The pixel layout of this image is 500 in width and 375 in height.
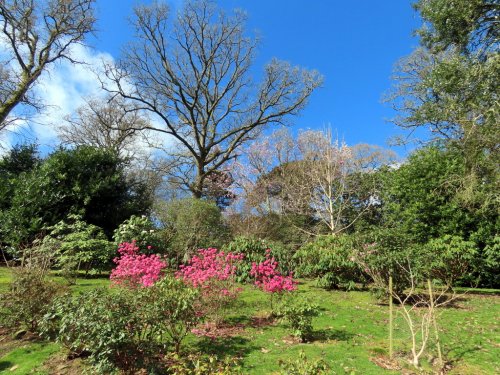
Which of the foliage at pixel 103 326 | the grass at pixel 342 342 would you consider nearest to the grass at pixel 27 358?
the grass at pixel 342 342

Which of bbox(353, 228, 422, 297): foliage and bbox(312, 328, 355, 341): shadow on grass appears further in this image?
bbox(353, 228, 422, 297): foliage

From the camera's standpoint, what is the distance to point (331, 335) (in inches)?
230

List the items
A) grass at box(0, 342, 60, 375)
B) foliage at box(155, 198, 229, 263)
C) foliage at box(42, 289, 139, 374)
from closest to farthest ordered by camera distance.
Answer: foliage at box(42, 289, 139, 374)
grass at box(0, 342, 60, 375)
foliage at box(155, 198, 229, 263)

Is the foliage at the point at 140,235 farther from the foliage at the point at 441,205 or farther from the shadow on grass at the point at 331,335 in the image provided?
the foliage at the point at 441,205

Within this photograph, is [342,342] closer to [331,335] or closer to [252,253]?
[331,335]

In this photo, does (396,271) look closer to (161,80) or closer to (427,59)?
(427,59)

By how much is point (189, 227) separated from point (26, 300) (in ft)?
24.1

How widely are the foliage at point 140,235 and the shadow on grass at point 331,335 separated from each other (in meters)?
6.75

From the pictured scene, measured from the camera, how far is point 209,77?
1944 centimetres

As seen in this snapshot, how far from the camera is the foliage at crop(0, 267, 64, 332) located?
5.19 m

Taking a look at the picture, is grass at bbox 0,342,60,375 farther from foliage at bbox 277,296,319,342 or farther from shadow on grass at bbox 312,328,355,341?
shadow on grass at bbox 312,328,355,341

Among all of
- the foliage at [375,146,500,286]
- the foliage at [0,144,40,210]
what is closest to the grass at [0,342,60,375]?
the foliage at [375,146,500,286]

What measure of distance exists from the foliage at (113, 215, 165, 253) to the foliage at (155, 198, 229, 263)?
0.62 m

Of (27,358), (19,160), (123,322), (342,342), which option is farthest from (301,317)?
(19,160)
